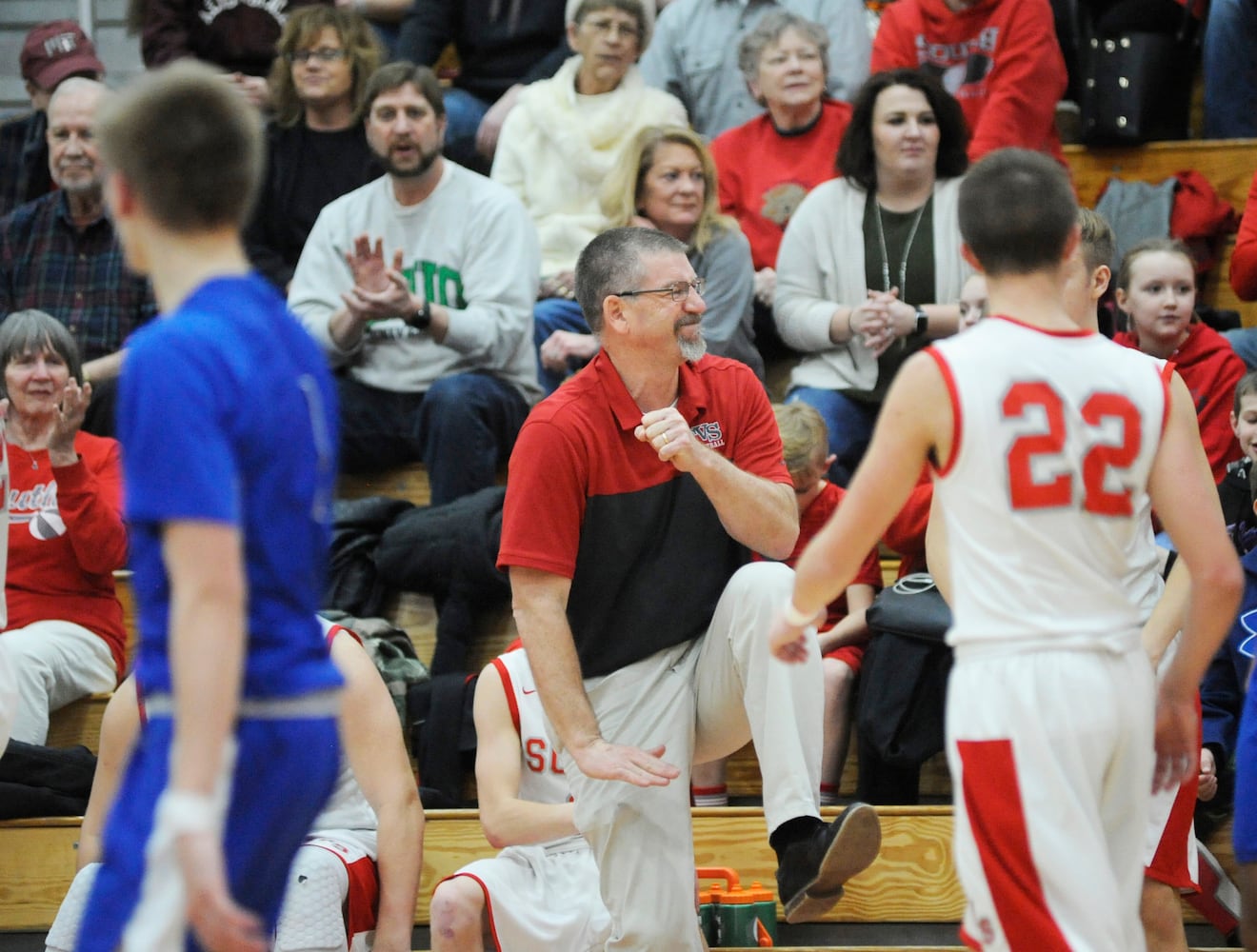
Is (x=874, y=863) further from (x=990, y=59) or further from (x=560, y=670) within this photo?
(x=990, y=59)

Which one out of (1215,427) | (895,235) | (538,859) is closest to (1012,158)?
(538,859)

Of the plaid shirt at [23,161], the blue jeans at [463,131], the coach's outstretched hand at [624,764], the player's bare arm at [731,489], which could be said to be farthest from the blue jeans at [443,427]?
the coach's outstretched hand at [624,764]

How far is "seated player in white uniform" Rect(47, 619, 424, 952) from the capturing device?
324cm

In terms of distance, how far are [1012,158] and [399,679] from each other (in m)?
2.45

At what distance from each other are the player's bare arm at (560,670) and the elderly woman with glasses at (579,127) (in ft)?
8.57

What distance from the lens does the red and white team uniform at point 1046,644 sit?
2.21m

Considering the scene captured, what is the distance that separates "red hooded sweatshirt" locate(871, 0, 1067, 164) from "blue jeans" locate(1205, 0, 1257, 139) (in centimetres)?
66

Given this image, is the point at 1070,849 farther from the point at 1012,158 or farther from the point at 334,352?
the point at 334,352

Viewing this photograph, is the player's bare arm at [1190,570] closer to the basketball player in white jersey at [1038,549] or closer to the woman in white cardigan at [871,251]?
the basketball player in white jersey at [1038,549]

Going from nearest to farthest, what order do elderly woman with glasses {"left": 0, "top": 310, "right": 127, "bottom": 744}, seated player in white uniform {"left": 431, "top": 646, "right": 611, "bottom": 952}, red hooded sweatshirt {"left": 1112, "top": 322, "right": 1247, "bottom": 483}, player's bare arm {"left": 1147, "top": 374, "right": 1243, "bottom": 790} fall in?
player's bare arm {"left": 1147, "top": 374, "right": 1243, "bottom": 790}
seated player in white uniform {"left": 431, "top": 646, "right": 611, "bottom": 952}
elderly woman with glasses {"left": 0, "top": 310, "right": 127, "bottom": 744}
red hooded sweatshirt {"left": 1112, "top": 322, "right": 1247, "bottom": 483}

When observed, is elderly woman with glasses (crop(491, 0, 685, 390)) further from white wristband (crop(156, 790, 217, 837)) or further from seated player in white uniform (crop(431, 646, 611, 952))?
white wristband (crop(156, 790, 217, 837))

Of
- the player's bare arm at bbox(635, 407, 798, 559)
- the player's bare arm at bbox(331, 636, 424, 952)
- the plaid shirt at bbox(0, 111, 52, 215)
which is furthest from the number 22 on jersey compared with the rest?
the plaid shirt at bbox(0, 111, 52, 215)

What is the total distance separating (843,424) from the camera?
16.2 ft

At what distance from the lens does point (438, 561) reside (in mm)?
4602
